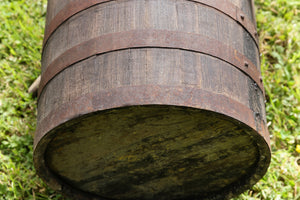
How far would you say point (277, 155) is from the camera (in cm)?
353

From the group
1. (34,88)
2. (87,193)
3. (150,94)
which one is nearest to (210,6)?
(150,94)

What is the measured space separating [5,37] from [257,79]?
8.43 feet

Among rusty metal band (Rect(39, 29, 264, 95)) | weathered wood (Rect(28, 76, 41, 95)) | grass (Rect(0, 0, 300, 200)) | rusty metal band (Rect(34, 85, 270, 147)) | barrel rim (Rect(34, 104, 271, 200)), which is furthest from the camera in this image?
weathered wood (Rect(28, 76, 41, 95))

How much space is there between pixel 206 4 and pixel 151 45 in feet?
1.47

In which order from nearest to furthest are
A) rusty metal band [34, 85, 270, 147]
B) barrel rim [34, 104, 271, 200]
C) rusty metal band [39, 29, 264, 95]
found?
rusty metal band [34, 85, 270, 147] < rusty metal band [39, 29, 264, 95] < barrel rim [34, 104, 271, 200]

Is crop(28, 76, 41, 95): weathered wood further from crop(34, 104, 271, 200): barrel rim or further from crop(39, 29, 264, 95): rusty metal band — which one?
crop(39, 29, 264, 95): rusty metal band

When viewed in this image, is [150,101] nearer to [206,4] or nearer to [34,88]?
[206,4]

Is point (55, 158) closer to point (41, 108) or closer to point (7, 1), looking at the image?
point (41, 108)

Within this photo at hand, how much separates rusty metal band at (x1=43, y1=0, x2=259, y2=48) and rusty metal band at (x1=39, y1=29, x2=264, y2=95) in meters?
0.23

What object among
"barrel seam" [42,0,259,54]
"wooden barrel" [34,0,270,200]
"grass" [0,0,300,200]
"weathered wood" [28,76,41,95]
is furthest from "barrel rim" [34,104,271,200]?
"weathered wood" [28,76,41,95]

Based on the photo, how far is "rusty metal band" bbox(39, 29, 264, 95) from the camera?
2404 mm

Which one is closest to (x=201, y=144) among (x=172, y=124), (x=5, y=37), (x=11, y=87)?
(x=172, y=124)

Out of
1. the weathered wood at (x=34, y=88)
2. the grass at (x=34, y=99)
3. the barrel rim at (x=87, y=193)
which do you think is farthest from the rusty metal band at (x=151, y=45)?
the weathered wood at (x=34, y=88)

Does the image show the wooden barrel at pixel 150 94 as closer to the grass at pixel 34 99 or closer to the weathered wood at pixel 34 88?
the grass at pixel 34 99
